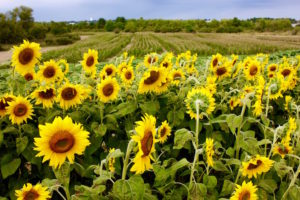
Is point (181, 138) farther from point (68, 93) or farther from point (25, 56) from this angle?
point (25, 56)

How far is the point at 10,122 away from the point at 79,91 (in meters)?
0.47

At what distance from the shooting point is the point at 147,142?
123cm

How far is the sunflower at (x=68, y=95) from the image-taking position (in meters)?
1.99

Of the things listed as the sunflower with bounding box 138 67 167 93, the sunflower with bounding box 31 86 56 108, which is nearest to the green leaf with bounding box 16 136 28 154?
the sunflower with bounding box 31 86 56 108

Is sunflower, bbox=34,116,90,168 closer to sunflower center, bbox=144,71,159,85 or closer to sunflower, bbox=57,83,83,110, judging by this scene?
sunflower, bbox=57,83,83,110

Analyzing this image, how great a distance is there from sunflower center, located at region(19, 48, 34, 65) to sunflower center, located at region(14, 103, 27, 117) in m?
0.52

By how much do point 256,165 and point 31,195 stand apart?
110 centimetres

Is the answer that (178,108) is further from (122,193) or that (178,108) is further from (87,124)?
(122,193)

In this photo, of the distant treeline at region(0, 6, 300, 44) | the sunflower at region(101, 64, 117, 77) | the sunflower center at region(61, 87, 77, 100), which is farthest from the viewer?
the distant treeline at region(0, 6, 300, 44)

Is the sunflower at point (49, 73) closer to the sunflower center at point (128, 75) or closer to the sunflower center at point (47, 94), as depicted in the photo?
the sunflower center at point (47, 94)

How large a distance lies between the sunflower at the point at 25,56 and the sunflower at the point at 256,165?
5.31 feet

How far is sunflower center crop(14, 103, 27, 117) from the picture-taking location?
184 cm

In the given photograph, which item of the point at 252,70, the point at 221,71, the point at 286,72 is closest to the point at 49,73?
the point at 221,71

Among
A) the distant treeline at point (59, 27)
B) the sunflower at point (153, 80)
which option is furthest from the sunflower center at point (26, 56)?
the distant treeline at point (59, 27)
